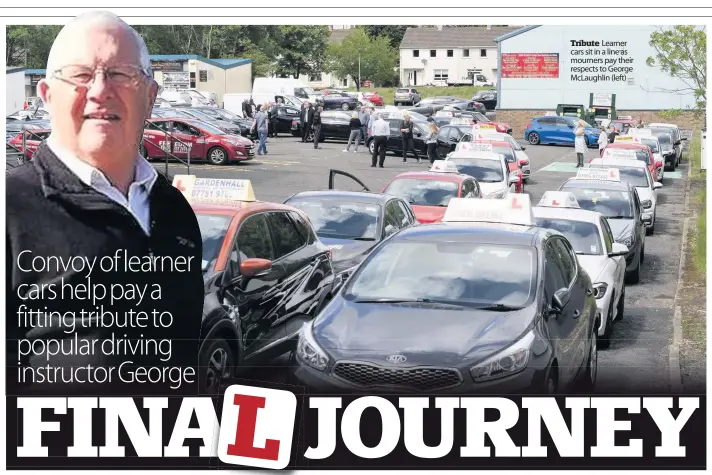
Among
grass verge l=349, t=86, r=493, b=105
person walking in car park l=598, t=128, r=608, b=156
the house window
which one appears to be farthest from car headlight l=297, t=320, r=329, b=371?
person walking in car park l=598, t=128, r=608, b=156

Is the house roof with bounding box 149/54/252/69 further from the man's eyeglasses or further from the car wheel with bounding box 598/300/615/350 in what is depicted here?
the car wheel with bounding box 598/300/615/350

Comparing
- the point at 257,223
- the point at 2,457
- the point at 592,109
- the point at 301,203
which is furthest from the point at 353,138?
the point at 2,457

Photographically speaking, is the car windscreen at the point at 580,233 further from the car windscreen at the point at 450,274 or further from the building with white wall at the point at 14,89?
the building with white wall at the point at 14,89

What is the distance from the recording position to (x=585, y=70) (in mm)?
15922

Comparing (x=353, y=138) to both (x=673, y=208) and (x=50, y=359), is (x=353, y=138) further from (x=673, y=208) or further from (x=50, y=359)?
(x=50, y=359)

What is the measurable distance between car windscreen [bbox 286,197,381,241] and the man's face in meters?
4.30

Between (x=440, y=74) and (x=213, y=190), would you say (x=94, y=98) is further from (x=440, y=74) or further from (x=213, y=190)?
(x=440, y=74)

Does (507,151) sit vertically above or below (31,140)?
below

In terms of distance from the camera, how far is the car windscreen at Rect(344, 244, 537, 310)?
920 cm

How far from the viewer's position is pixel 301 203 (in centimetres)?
1404

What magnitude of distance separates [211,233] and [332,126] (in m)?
18.6

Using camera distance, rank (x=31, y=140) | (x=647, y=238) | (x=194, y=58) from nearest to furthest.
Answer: (x=31, y=140), (x=194, y=58), (x=647, y=238)

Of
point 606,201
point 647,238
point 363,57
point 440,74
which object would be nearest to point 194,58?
point 363,57

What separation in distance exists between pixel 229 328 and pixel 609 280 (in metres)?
5.41
